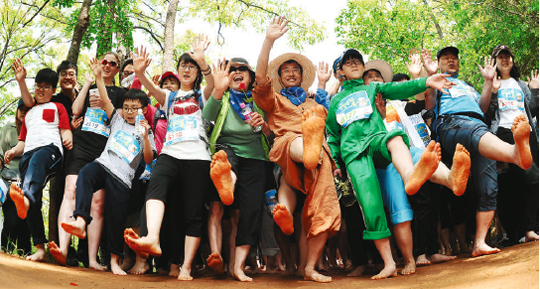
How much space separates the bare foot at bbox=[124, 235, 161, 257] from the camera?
3.46 m

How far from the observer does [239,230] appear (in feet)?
13.9

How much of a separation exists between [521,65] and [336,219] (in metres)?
8.29


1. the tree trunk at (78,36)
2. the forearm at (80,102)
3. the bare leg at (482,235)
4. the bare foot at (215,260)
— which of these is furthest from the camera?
the tree trunk at (78,36)

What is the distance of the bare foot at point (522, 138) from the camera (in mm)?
3609

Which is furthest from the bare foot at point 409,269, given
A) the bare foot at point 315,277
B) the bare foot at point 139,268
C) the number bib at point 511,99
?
the bare foot at point 139,268

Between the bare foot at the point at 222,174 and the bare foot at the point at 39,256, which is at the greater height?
the bare foot at the point at 222,174

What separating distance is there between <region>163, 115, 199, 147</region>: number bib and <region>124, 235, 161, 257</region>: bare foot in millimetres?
1029

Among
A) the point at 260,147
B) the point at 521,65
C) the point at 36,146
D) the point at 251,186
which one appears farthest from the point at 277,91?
the point at 521,65

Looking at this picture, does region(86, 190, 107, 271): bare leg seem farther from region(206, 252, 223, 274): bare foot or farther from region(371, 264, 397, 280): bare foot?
region(371, 264, 397, 280): bare foot

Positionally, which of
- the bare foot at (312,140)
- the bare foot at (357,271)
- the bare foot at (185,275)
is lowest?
the bare foot at (357,271)

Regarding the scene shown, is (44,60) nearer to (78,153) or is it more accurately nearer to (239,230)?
(78,153)

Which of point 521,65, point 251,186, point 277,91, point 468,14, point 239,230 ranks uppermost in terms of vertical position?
point 468,14

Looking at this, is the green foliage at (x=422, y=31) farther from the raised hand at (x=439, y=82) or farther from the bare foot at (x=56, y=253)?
the bare foot at (x=56, y=253)

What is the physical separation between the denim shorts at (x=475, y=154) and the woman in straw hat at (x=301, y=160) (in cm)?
130
